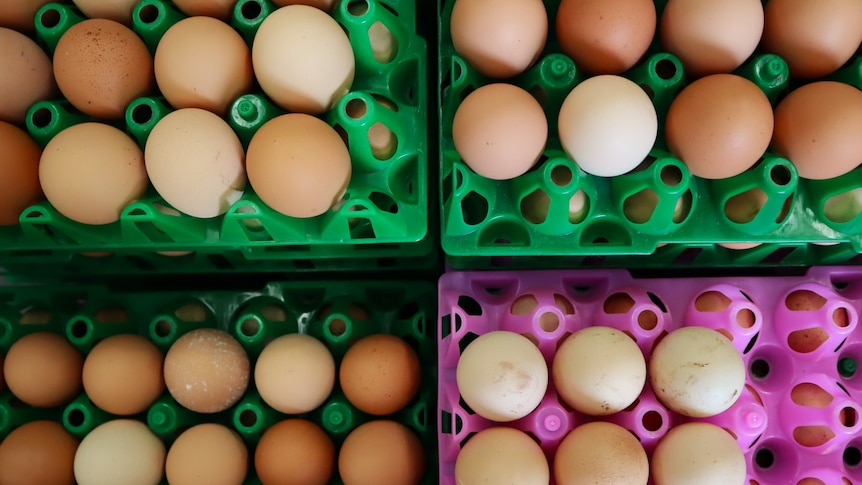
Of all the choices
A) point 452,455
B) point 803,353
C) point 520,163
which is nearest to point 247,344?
point 452,455

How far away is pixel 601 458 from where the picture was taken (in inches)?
26.4

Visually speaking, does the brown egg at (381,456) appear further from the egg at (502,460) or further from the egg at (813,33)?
the egg at (813,33)

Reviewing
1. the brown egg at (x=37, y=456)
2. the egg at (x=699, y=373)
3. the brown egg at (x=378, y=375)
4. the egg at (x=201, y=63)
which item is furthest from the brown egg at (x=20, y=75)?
the egg at (x=699, y=373)

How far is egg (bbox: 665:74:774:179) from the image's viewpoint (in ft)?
2.19

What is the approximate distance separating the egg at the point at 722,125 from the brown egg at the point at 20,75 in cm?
77

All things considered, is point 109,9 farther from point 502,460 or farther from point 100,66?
point 502,460

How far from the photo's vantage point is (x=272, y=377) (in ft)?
2.63

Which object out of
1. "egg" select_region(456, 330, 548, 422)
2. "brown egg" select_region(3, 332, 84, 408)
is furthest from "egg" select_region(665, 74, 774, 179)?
"brown egg" select_region(3, 332, 84, 408)

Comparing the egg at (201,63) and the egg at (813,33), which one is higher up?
the egg at (813,33)

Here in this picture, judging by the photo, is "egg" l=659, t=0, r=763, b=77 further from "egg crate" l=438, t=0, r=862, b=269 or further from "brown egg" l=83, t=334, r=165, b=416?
"brown egg" l=83, t=334, r=165, b=416

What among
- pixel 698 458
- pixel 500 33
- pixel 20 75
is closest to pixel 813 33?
pixel 500 33

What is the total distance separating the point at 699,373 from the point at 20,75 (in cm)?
88

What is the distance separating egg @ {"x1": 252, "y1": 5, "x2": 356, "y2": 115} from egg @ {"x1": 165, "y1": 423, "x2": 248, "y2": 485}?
434 mm

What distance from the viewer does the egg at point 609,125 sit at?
669mm
